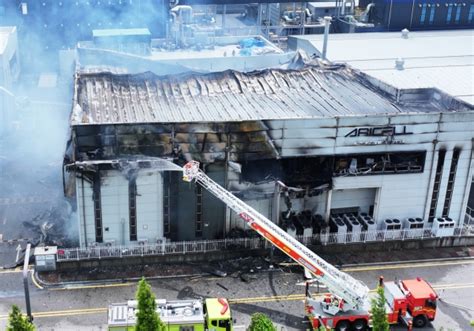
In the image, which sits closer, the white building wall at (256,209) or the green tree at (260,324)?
the green tree at (260,324)

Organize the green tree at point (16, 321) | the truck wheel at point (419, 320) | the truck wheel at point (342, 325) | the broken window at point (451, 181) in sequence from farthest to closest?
the broken window at point (451, 181)
the truck wheel at point (419, 320)
the truck wheel at point (342, 325)
the green tree at point (16, 321)

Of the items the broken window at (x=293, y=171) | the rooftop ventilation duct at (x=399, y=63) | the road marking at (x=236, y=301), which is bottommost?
the road marking at (x=236, y=301)

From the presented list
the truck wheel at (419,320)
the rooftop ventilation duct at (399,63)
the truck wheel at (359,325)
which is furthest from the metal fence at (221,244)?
the rooftop ventilation duct at (399,63)

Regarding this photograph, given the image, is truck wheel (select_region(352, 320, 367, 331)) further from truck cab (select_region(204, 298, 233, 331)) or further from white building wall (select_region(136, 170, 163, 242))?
white building wall (select_region(136, 170, 163, 242))

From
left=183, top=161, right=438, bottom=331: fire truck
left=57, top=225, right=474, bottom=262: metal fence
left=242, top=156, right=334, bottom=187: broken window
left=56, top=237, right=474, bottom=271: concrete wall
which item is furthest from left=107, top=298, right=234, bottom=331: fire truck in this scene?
left=242, top=156, right=334, bottom=187: broken window

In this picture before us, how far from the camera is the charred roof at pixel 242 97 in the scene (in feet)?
123

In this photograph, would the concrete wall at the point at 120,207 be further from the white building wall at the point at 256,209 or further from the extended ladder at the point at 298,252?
the white building wall at the point at 256,209

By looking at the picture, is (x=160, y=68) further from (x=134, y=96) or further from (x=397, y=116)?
(x=397, y=116)

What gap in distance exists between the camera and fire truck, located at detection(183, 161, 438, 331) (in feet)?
94.0

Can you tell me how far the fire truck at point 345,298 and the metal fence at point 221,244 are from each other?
14.2 feet

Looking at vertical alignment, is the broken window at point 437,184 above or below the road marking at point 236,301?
above

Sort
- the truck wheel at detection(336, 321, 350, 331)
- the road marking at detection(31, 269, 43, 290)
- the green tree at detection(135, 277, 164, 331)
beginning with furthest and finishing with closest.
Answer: the road marking at detection(31, 269, 43, 290), the truck wheel at detection(336, 321, 350, 331), the green tree at detection(135, 277, 164, 331)

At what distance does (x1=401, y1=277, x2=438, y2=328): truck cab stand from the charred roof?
398 inches

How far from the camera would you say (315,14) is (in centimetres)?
7112
